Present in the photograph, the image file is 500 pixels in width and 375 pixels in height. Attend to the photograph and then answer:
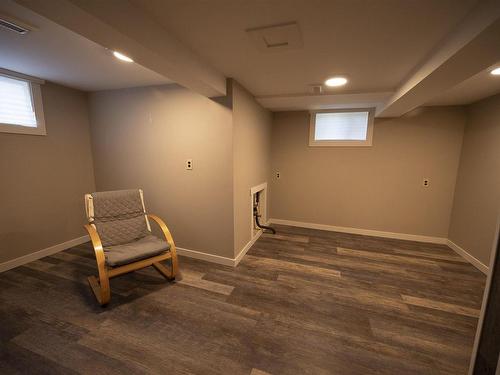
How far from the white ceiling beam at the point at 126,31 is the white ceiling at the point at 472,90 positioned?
8.84 ft

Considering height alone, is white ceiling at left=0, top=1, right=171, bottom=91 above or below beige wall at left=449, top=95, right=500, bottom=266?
above

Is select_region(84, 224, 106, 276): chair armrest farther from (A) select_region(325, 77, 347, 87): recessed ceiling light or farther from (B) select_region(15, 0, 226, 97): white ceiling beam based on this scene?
(A) select_region(325, 77, 347, 87): recessed ceiling light

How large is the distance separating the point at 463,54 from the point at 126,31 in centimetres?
204

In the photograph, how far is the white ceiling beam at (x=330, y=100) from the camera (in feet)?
9.06

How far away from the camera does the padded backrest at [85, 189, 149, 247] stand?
238cm

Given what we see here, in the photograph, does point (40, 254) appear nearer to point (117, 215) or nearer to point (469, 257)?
point (117, 215)

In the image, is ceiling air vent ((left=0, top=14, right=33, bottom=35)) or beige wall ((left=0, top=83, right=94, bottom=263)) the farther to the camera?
beige wall ((left=0, top=83, right=94, bottom=263))

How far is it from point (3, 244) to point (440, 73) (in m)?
4.79

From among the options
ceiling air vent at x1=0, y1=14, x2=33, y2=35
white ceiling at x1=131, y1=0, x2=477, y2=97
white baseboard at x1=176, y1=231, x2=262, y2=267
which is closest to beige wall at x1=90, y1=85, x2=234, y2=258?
white baseboard at x1=176, y1=231, x2=262, y2=267

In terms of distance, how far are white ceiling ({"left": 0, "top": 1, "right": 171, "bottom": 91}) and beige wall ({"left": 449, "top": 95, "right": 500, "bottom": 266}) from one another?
13.7ft

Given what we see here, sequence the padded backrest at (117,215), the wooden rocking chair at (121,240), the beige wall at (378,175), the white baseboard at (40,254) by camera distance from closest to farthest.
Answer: the wooden rocking chair at (121,240) < the padded backrest at (117,215) < the white baseboard at (40,254) < the beige wall at (378,175)

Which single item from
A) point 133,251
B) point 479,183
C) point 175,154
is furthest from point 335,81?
point 133,251

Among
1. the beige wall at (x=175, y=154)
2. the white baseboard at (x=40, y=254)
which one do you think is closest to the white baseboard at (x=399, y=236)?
the beige wall at (x=175, y=154)

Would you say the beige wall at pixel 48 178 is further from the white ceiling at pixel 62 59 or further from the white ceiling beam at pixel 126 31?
the white ceiling beam at pixel 126 31
